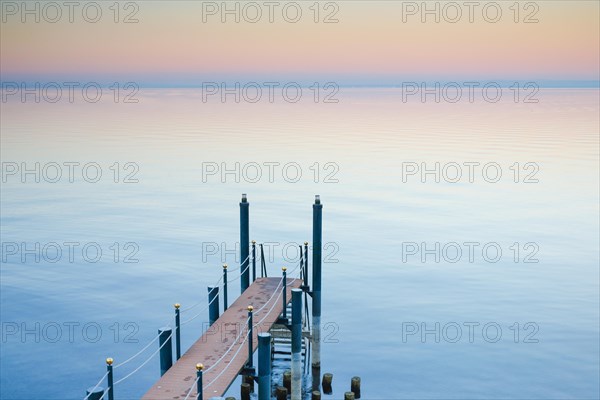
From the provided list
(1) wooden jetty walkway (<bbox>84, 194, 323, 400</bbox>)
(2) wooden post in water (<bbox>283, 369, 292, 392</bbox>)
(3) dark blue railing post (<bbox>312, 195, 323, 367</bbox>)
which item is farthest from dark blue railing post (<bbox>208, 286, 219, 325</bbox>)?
(3) dark blue railing post (<bbox>312, 195, 323, 367</bbox>)

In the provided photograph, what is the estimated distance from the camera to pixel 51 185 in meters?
58.7

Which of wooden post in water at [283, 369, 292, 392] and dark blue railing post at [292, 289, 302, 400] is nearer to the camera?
dark blue railing post at [292, 289, 302, 400]

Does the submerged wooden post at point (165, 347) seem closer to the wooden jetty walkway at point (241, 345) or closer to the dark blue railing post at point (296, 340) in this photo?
the wooden jetty walkway at point (241, 345)

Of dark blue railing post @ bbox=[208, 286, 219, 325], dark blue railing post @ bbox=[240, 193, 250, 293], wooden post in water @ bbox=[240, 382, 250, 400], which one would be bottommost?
wooden post in water @ bbox=[240, 382, 250, 400]

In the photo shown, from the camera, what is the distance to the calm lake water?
84.1ft

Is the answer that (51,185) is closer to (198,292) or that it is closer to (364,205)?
(364,205)

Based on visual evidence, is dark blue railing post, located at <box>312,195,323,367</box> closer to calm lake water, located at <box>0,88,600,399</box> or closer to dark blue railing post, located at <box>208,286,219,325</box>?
calm lake water, located at <box>0,88,600,399</box>

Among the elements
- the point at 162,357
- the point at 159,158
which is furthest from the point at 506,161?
the point at 162,357

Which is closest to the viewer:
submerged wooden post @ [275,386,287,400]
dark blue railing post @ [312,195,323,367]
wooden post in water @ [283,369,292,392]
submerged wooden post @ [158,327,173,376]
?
submerged wooden post @ [158,327,173,376]

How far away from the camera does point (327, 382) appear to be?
22.5 metres

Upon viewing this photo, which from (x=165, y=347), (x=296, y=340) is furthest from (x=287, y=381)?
(x=165, y=347)

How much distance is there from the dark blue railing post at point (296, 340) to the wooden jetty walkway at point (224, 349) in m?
0.75

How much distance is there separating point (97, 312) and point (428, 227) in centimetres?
2314

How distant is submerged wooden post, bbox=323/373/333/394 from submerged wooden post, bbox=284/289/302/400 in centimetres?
232
